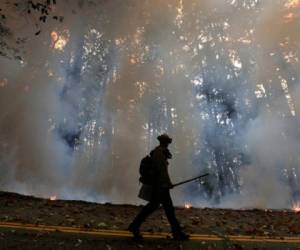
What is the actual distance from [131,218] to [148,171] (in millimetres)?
3077

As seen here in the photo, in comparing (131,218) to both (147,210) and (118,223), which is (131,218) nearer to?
(118,223)

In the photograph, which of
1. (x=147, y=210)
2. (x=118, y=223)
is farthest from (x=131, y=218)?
(x=147, y=210)

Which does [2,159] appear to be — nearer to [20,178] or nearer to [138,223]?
[20,178]

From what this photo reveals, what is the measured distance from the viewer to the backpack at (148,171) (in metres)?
6.61

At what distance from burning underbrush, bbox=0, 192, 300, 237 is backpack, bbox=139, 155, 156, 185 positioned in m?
1.54

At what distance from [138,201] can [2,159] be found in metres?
8.56

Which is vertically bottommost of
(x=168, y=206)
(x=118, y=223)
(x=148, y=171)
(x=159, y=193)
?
(x=118, y=223)

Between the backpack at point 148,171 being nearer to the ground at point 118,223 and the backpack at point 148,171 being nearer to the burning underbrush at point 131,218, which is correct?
the ground at point 118,223

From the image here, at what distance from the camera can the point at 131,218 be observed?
367 inches

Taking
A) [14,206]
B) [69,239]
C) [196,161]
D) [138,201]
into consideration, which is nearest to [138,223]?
[69,239]

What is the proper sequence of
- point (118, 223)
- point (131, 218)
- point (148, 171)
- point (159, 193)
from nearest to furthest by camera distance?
point (159, 193) → point (148, 171) → point (118, 223) → point (131, 218)

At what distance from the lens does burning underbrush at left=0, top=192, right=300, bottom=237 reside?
8.05 m

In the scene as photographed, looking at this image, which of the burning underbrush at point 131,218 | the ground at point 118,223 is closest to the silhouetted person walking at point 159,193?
the ground at point 118,223

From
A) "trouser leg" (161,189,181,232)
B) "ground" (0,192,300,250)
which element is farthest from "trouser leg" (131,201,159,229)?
"ground" (0,192,300,250)
